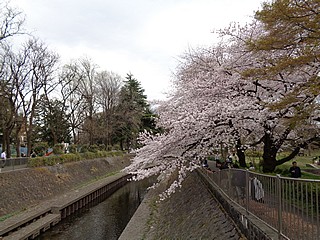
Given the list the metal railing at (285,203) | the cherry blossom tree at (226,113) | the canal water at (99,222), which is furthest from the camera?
the canal water at (99,222)

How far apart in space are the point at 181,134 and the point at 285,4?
4.47m

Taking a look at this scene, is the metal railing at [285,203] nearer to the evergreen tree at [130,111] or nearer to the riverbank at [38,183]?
the riverbank at [38,183]

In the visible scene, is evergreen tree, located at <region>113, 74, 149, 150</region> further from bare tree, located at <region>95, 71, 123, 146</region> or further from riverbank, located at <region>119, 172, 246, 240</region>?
riverbank, located at <region>119, 172, 246, 240</region>

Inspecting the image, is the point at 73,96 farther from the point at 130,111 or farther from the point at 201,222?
the point at 201,222

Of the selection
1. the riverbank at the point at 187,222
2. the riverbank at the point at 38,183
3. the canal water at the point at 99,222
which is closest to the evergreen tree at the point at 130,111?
the riverbank at the point at 38,183

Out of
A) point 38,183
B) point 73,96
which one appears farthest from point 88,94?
point 38,183

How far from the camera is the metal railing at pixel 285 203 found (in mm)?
3059

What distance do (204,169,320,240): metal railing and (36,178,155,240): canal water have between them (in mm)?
10218

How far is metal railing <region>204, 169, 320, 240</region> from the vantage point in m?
3.06

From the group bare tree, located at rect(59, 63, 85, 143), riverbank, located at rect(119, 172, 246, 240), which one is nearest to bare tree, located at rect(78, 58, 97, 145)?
A: bare tree, located at rect(59, 63, 85, 143)

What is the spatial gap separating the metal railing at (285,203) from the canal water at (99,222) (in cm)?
1022

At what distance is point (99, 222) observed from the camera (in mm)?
16297

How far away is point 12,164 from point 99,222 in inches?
269

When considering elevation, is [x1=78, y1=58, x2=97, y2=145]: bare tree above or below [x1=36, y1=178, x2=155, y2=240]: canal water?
above
